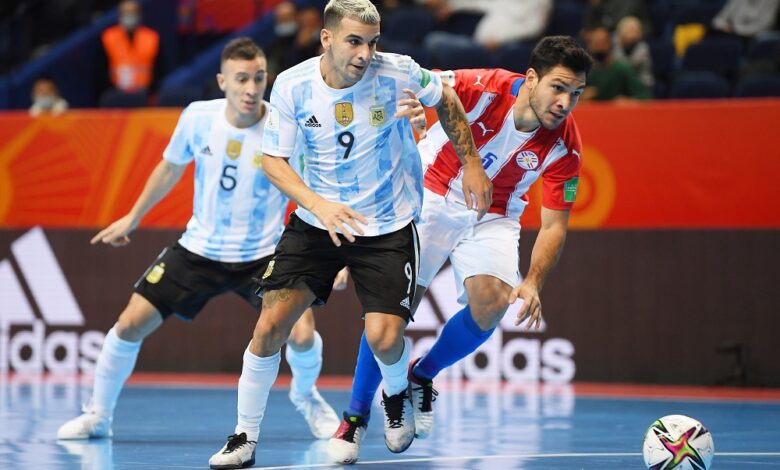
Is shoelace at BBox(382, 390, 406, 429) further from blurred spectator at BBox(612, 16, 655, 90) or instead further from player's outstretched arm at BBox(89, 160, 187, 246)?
blurred spectator at BBox(612, 16, 655, 90)

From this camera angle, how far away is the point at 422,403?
24.7ft

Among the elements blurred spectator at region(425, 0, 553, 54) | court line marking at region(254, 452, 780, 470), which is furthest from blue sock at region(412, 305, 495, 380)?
blurred spectator at region(425, 0, 553, 54)

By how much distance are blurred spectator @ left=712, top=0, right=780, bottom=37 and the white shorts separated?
7.40 meters

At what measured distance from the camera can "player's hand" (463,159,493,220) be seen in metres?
6.57

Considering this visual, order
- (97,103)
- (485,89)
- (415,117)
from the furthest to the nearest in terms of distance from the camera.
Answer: (97,103)
(485,89)
(415,117)

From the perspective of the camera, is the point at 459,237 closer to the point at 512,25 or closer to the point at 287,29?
the point at 512,25

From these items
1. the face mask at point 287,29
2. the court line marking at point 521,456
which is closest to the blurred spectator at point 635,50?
the face mask at point 287,29

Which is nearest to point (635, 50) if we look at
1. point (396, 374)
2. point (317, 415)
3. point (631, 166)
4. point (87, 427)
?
point (631, 166)

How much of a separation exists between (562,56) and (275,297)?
2.11 m

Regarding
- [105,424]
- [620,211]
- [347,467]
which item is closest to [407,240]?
[347,467]

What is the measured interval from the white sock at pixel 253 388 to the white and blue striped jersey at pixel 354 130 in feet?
2.66

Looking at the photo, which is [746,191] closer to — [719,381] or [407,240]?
[719,381]

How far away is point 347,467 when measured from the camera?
681 centimetres

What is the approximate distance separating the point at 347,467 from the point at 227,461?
2.26 feet
